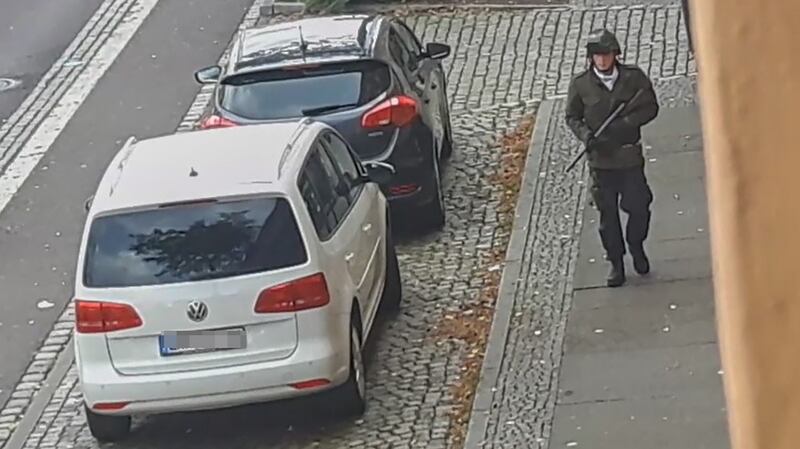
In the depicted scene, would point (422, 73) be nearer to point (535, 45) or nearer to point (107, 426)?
point (535, 45)

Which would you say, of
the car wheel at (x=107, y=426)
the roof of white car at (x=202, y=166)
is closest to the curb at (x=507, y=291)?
the roof of white car at (x=202, y=166)

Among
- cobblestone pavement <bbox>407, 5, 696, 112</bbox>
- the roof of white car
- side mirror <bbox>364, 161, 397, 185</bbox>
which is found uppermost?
the roof of white car

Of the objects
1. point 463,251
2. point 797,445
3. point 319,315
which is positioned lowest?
point 463,251

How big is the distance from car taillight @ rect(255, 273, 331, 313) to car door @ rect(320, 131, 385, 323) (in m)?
0.99

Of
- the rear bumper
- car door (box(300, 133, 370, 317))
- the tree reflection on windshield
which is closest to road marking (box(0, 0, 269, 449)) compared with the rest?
the rear bumper

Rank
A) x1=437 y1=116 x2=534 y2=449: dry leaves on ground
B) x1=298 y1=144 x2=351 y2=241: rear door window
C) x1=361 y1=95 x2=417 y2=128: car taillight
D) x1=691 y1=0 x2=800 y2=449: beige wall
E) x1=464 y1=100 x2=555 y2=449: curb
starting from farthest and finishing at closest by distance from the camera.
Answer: x1=361 y1=95 x2=417 y2=128: car taillight
x1=437 y1=116 x2=534 y2=449: dry leaves on ground
x1=298 y1=144 x2=351 y2=241: rear door window
x1=464 y1=100 x2=555 y2=449: curb
x1=691 y1=0 x2=800 y2=449: beige wall

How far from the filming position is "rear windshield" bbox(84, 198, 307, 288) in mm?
8594

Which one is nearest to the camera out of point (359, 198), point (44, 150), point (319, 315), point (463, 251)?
point (319, 315)

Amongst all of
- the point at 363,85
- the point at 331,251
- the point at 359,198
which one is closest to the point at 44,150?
the point at 363,85

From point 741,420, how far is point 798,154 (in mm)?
150

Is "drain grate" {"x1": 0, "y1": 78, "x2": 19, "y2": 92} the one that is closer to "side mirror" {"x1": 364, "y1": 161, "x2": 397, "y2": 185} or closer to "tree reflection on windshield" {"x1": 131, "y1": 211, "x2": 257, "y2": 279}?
"side mirror" {"x1": 364, "y1": 161, "x2": 397, "y2": 185}

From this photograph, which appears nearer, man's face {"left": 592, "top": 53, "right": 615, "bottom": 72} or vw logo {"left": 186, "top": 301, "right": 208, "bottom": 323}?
vw logo {"left": 186, "top": 301, "right": 208, "bottom": 323}

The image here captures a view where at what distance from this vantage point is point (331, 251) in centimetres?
902

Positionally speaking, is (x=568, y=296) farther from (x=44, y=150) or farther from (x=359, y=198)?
(x=44, y=150)
